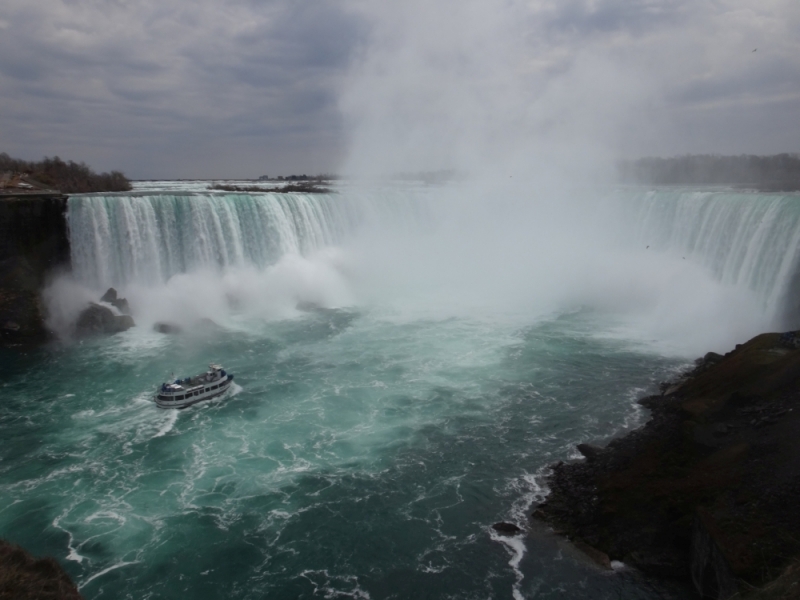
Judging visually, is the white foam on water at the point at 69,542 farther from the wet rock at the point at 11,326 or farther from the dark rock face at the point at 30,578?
the wet rock at the point at 11,326

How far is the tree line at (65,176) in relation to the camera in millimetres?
31891

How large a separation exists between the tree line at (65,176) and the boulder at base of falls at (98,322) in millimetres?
10983

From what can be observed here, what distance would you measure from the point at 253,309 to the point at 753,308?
22.2 metres

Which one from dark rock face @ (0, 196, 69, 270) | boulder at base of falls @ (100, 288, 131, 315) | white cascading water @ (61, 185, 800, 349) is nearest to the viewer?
white cascading water @ (61, 185, 800, 349)

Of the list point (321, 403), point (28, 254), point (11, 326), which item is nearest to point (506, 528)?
point (321, 403)

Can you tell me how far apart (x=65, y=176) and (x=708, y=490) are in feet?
135

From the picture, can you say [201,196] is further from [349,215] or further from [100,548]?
[100,548]

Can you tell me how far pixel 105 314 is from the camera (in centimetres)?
2305

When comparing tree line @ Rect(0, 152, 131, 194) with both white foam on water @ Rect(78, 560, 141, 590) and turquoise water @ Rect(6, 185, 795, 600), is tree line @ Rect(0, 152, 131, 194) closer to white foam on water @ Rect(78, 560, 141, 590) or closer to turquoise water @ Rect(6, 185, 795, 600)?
turquoise water @ Rect(6, 185, 795, 600)

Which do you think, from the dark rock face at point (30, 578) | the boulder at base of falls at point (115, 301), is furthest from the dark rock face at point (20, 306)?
the dark rock face at point (30, 578)

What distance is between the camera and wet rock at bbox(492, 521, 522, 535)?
34.7ft

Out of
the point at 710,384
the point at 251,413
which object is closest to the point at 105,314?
the point at 251,413

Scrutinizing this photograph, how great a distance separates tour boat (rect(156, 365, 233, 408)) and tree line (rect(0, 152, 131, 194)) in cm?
1994

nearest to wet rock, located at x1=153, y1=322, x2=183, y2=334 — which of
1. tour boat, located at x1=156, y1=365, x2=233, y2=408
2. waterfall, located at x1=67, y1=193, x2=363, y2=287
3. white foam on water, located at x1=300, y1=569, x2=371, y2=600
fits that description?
A: waterfall, located at x1=67, y1=193, x2=363, y2=287
